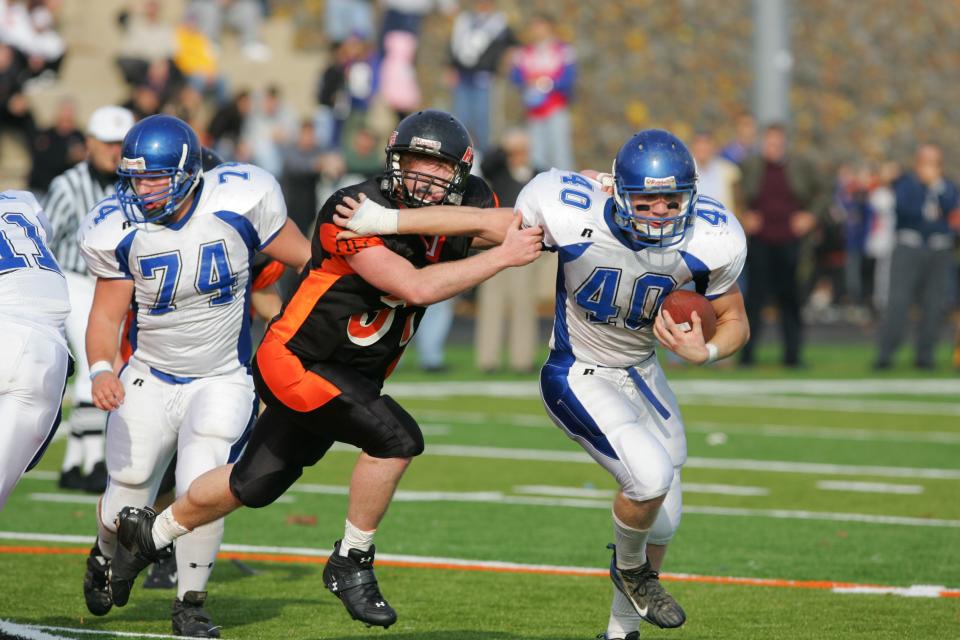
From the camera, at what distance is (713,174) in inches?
574

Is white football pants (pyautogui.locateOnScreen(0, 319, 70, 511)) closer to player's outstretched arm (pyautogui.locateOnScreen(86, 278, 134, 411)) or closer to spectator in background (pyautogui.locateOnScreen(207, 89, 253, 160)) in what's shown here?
player's outstretched arm (pyautogui.locateOnScreen(86, 278, 134, 411))

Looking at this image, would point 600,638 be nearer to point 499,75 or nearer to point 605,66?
point 499,75

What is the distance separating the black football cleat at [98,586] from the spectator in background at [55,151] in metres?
8.89

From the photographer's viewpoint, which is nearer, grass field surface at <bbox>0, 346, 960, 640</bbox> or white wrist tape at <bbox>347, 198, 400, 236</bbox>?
white wrist tape at <bbox>347, 198, 400, 236</bbox>

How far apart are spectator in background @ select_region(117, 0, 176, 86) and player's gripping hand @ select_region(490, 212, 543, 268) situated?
11.3m

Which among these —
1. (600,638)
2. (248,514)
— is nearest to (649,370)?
(600,638)

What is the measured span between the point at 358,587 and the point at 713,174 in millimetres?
10019

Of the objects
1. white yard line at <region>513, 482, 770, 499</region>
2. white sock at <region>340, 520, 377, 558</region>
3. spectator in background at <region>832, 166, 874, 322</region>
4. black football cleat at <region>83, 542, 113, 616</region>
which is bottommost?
spectator in background at <region>832, 166, 874, 322</region>

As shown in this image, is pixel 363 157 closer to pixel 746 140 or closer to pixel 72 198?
pixel 746 140

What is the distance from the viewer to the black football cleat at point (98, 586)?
18.5 feet

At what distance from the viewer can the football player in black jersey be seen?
509 centimetres

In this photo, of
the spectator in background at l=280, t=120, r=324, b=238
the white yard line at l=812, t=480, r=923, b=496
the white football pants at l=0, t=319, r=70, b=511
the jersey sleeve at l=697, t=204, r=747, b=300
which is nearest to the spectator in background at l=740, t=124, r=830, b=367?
the spectator in background at l=280, t=120, r=324, b=238

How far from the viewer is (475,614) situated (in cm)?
596

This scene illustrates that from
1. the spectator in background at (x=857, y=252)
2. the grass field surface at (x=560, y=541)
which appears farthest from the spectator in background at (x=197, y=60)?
the spectator in background at (x=857, y=252)
